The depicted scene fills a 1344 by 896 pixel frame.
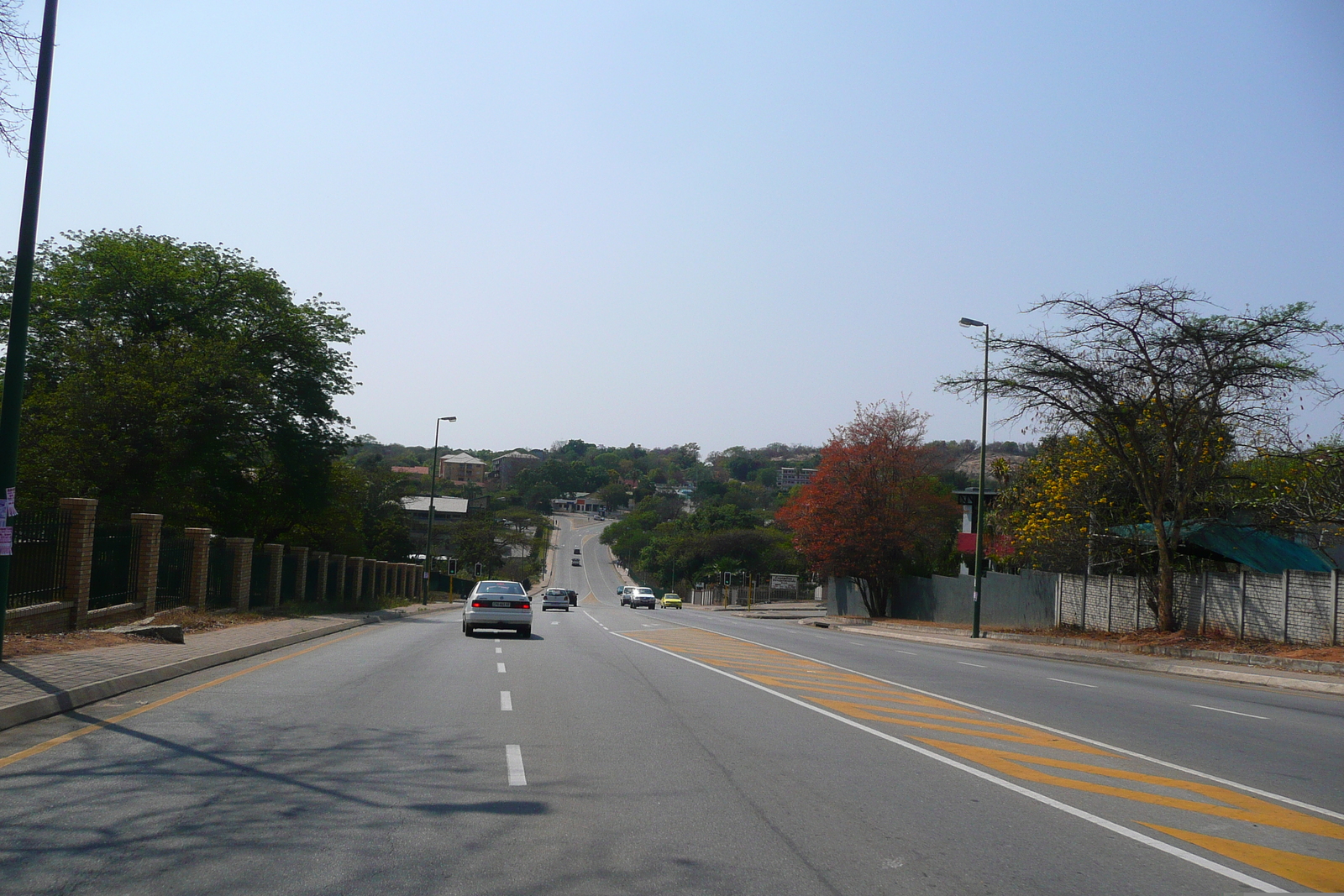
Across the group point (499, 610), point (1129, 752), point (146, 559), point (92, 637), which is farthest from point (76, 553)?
point (1129, 752)

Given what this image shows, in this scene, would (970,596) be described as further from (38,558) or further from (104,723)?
(104,723)

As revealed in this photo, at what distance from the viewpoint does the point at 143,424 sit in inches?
1168

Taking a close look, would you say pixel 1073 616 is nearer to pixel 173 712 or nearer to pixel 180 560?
pixel 180 560

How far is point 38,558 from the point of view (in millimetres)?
17750

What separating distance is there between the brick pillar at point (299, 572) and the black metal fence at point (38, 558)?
19.5 m

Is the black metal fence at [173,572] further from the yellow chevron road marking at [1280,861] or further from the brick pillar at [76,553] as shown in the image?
the yellow chevron road marking at [1280,861]

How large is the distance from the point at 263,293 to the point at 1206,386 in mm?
31455

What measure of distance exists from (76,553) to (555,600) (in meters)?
36.0

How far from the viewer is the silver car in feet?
85.5

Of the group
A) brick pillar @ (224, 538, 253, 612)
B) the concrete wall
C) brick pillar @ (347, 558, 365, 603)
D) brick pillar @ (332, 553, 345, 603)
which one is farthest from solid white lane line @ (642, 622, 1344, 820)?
brick pillar @ (347, 558, 365, 603)

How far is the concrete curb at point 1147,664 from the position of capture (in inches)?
768

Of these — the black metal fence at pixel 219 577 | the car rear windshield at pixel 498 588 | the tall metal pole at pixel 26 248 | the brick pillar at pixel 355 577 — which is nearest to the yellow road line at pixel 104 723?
the tall metal pole at pixel 26 248

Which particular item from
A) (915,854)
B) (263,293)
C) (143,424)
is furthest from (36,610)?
(263,293)

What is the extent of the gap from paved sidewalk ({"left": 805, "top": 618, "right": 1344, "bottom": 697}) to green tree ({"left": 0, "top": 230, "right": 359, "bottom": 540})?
24.0 m
